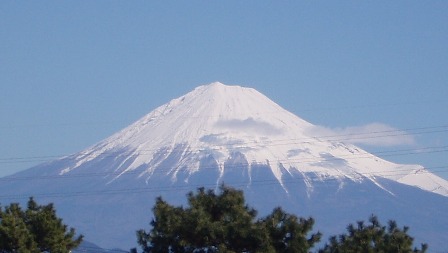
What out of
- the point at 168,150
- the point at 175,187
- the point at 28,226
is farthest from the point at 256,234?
the point at 175,187

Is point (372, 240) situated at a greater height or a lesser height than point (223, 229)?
lesser

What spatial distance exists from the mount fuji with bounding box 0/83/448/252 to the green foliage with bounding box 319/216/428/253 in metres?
134

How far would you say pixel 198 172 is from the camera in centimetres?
17938

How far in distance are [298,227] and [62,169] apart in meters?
150

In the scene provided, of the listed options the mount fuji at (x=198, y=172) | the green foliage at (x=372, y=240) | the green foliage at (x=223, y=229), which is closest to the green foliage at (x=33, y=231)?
the green foliage at (x=223, y=229)

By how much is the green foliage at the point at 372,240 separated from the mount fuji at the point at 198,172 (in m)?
134

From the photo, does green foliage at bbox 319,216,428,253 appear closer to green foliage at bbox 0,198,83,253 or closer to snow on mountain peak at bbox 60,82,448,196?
green foliage at bbox 0,198,83,253

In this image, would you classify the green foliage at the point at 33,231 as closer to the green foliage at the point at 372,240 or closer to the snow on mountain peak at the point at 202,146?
the green foliage at the point at 372,240

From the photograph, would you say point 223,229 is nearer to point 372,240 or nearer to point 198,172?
point 372,240

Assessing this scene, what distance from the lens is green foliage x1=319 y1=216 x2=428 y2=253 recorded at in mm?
26484

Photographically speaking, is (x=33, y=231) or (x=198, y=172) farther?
(x=198, y=172)

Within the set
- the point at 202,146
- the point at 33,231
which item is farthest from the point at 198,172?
the point at 33,231

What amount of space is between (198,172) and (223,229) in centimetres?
15230

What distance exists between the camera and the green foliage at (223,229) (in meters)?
27.2
